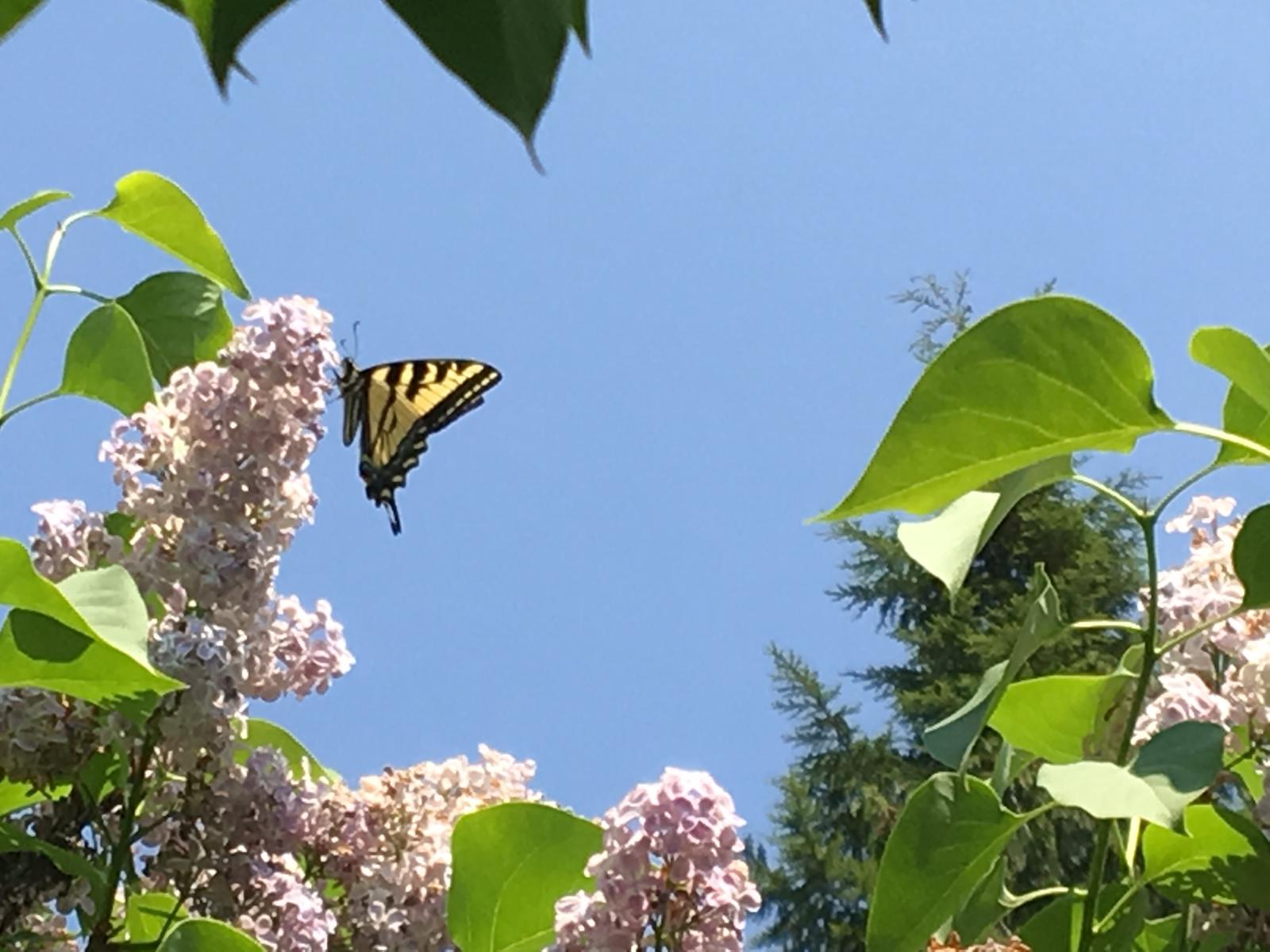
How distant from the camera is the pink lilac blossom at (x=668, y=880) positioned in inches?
40.9

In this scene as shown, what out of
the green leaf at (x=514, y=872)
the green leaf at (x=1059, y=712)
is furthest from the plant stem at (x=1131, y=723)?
the green leaf at (x=514, y=872)

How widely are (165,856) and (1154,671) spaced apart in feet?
2.73

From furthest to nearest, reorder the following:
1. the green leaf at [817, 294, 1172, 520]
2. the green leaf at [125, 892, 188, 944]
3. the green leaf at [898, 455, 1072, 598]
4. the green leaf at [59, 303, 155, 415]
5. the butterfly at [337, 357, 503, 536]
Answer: the butterfly at [337, 357, 503, 536]
the green leaf at [59, 303, 155, 415]
the green leaf at [125, 892, 188, 944]
the green leaf at [898, 455, 1072, 598]
the green leaf at [817, 294, 1172, 520]

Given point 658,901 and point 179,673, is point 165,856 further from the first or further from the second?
point 658,901

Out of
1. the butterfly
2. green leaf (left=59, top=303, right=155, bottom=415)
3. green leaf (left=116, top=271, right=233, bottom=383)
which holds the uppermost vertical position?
the butterfly

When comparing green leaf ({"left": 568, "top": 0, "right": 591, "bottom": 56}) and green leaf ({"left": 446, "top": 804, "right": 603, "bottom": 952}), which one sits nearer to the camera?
green leaf ({"left": 568, "top": 0, "right": 591, "bottom": 56})

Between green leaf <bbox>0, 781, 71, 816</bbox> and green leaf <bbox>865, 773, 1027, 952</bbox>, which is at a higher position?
green leaf <bbox>0, 781, 71, 816</bbox>

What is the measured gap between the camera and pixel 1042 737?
1.10m

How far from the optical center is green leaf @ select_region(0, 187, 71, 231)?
4.56ft

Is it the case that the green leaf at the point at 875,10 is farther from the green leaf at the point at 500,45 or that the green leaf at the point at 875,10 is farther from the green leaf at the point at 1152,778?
the green leaf at the point at 1152,778

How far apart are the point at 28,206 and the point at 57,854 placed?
613mm

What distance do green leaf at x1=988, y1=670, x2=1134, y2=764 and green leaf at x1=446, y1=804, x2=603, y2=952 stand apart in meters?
0.32

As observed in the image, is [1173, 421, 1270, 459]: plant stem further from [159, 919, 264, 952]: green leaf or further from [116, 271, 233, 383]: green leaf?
[116, 271, 233, 383]: green leaf

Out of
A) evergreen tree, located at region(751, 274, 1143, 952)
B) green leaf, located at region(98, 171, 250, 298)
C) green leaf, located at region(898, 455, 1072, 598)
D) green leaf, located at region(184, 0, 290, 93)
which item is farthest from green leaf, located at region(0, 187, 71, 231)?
evergreen tree, located at region(751, 274, 1143, 952)
